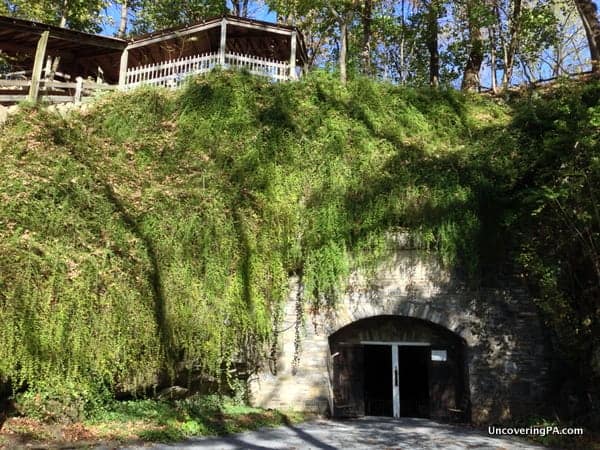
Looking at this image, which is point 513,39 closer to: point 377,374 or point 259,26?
point 259,26

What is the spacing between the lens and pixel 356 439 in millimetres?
8211

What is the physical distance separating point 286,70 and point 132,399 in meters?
10.6

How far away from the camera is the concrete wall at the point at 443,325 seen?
9.66 meters

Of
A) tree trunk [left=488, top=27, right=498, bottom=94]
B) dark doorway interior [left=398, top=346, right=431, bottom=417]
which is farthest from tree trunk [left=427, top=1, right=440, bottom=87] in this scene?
dark doorway interior [left=398, top=346, right=431, bottom=417]

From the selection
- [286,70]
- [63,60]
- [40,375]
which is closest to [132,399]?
[40,375]

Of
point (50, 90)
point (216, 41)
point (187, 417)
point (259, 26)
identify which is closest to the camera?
point (187, 417)

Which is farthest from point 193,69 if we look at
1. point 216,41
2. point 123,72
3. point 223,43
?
point 216,41

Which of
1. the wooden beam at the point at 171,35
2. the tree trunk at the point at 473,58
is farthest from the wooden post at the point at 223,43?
the tree trunk at the point at 473,58

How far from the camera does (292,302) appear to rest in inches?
397

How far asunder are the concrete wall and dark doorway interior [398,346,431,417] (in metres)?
2.88

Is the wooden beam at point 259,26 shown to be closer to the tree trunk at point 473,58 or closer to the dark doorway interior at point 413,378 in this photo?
the tree trunk at point 473,58

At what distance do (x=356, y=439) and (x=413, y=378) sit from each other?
5.55 m

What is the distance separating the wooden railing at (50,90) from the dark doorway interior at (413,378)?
11.6 m

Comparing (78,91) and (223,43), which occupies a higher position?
(223,43)
